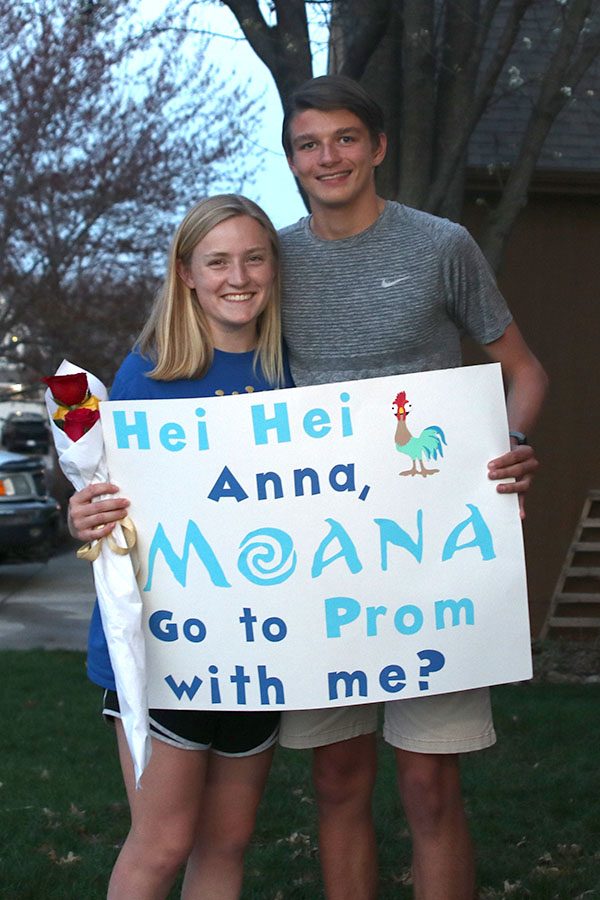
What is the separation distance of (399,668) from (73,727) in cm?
365

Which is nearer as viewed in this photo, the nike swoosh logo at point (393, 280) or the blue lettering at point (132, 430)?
the blue lettering at point (132, 430)

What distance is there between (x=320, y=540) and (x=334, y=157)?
90cm

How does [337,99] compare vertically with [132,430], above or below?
above

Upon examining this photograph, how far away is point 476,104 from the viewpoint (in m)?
6.69

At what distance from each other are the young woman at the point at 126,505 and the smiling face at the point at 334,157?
16 centimetres

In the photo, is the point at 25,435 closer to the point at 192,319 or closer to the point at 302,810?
the point at 302,810

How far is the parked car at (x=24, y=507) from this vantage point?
11.8 metres

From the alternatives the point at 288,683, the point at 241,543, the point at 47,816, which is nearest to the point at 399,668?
the point at 288,683

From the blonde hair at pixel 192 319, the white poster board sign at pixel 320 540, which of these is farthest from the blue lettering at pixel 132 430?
the blonde hair at pixel 192 319

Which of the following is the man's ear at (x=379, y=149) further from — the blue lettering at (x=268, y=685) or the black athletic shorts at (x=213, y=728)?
the black athletic shorts at (x=213, y=728)

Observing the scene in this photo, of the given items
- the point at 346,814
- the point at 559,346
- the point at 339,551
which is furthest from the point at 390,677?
the point at 559,346

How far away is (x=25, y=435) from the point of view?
79.8 feet

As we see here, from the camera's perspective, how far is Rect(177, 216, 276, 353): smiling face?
311 centimetres

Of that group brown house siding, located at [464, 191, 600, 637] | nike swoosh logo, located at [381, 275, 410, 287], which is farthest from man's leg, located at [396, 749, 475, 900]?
brown house siding, located at [464, 191, 600, 637]
